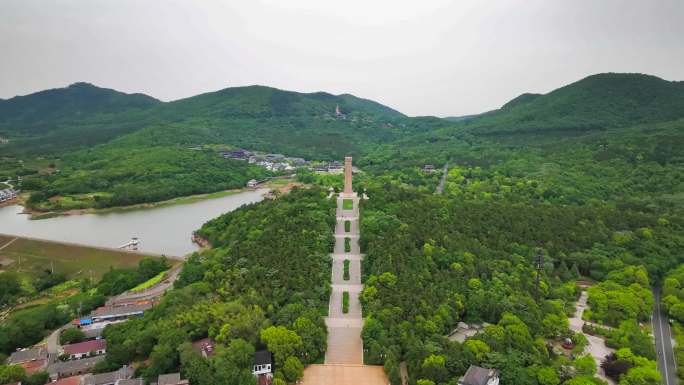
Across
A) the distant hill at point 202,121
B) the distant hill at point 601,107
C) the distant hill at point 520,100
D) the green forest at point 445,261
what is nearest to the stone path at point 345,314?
the green forest at point 445,261

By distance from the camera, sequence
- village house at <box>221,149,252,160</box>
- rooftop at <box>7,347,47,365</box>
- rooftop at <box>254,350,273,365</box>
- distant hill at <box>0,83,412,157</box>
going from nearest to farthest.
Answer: rooftop at <box>254,350,273,365</box> → rooftop at <box>7,347,47,365</box> → village house at <box>221,149,252,160</box> → distant hill at <box>0,83,412,157</box>

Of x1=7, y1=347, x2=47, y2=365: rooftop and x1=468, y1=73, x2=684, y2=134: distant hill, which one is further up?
x1=468, y1=73, x2=684, y2=134: distant hill

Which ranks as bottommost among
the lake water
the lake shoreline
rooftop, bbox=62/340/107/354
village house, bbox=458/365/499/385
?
rooftop, bbox=62/340/107/354

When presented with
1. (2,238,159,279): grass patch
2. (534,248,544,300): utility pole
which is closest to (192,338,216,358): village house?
(2,238,159,279): grass patch

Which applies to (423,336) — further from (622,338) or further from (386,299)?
(622,338)

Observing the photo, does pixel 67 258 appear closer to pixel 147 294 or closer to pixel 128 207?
pixel 147 294

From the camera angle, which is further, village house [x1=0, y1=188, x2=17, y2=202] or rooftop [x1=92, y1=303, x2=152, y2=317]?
village house [x1=0, y1=188, x2=17, y2=202]

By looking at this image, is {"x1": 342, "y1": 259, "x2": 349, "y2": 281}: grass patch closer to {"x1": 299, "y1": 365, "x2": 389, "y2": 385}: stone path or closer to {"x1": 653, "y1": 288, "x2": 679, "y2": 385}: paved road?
{"x1": 299, "y1": 365, "x2": 389, "y2": 385}: stone path
